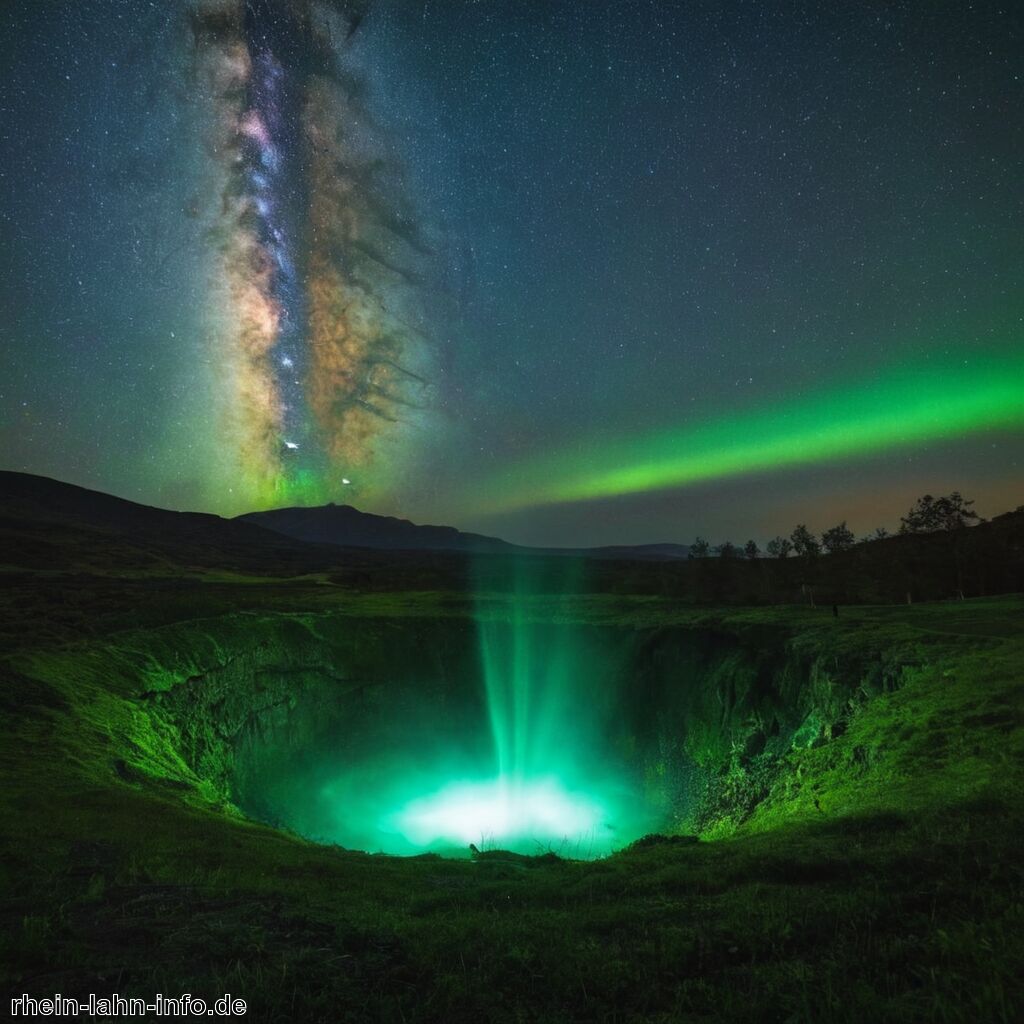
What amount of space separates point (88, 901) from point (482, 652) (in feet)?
119

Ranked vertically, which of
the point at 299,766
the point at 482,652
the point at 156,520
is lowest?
the point at 299,766

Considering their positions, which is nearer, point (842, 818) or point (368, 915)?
point (368, 915)

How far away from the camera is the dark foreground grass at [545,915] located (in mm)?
5113

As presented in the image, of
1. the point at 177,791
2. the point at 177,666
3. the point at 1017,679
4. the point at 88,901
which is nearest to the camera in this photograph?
the point at 88,901

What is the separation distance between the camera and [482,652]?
42.9 meters

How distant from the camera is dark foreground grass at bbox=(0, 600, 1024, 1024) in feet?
16.8

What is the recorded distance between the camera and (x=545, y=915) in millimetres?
7406

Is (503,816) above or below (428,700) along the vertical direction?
below

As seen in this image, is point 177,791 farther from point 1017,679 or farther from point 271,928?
point 1017,679

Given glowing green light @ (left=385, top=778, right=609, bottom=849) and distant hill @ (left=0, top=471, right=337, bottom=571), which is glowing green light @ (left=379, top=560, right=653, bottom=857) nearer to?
glowing green light @ (left=385, top=778, right=609, bottom=849)

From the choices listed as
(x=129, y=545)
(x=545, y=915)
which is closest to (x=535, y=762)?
(x=545, y=915)

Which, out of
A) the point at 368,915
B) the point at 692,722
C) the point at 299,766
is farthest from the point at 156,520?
the point at 368,915

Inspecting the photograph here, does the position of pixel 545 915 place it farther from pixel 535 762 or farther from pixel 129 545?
pixel 129 545

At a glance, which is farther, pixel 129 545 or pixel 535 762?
pixel 129 545
